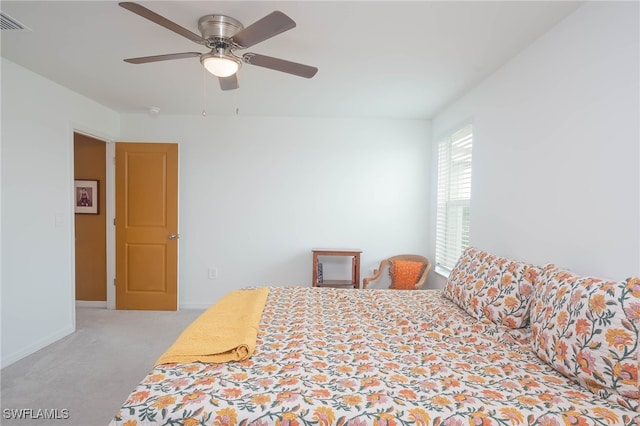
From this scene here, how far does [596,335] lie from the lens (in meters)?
1.18

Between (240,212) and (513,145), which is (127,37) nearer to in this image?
(240,212)

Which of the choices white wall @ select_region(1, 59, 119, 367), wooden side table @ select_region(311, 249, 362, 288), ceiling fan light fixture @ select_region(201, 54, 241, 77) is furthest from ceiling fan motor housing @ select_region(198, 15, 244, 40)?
wooden side table @ select_region(311, 249, 362, 288)

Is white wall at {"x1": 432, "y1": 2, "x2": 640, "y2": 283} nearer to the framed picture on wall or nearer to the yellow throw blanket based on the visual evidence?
the yellow throw blanket

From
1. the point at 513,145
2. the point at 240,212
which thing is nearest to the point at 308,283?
the point at 240,212

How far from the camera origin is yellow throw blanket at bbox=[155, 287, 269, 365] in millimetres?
1414

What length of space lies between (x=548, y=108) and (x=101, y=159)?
4.59 metres

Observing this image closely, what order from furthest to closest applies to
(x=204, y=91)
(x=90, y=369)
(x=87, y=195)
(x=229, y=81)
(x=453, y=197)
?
1. (x=87, y=195)
2. (x=453, y=197)
3. (x=204, y=91)
4. (x=90, y=369)
5. (x=229, y=81)

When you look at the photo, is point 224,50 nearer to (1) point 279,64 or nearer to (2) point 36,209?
(1) point 279,64

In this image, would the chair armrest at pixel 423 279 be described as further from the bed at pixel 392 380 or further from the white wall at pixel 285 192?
the bed at pixel 392 380

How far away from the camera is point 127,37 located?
2.15 m

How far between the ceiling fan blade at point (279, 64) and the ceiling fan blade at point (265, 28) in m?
0.09

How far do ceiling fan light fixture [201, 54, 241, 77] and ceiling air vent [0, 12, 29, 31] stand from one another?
3.92ft

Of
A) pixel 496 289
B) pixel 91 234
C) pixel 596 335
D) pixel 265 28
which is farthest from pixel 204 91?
pixel 596 335

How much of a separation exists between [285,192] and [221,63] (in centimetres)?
233
